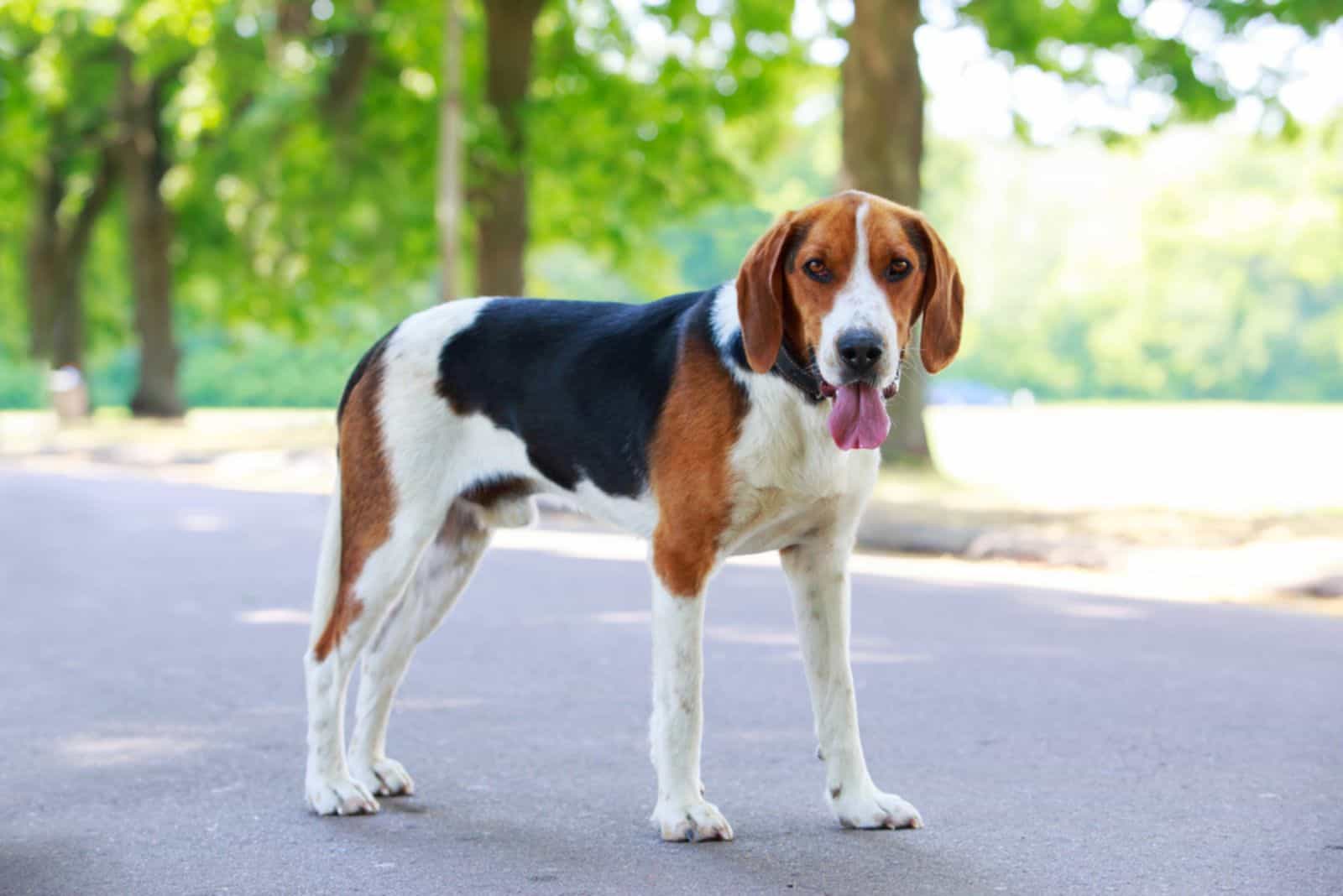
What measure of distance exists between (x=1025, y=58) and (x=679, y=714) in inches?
766

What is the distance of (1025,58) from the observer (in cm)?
2309

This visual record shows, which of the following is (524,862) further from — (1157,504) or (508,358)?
(1157,504)

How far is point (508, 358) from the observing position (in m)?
5.54

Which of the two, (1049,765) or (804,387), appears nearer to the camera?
(804,387)

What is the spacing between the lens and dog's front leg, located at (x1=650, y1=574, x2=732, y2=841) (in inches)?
197

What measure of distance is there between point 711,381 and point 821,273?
47 centimetres

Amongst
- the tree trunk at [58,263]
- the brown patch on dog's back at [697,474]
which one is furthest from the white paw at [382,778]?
the tree trunk at [58,263]

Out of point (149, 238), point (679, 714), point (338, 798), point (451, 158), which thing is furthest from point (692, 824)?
point (149, 238)

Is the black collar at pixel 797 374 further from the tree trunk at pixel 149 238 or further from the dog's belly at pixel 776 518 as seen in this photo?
the tree trunk at pixel 149 238

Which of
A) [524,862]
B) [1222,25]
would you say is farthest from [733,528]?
[1222,25]

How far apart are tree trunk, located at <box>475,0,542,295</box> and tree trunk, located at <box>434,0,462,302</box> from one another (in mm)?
3362

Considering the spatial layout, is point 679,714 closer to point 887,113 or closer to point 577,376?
point 577,376

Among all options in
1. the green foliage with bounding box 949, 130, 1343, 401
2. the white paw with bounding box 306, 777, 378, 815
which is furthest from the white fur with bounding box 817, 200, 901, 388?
the green foliage with bounding box 949, 130, 1343, 401

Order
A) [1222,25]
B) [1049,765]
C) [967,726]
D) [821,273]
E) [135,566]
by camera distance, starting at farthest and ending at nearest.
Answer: [1222,25]
[135,566]
[967,726]
[1049,765]
[821,273]
